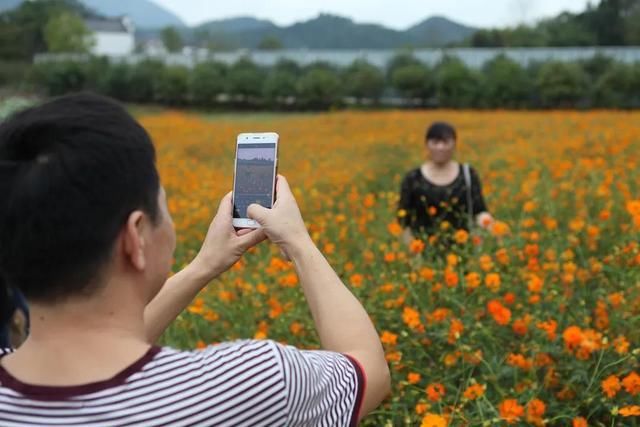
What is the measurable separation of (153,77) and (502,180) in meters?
30.4

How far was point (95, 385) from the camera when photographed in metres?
0.77

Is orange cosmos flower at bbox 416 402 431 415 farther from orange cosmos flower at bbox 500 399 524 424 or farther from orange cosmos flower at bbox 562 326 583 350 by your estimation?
orange cosmos flower at bbox 562 326 583 350

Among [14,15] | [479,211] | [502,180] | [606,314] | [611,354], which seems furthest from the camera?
[14,15]

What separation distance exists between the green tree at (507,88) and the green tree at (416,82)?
261cm

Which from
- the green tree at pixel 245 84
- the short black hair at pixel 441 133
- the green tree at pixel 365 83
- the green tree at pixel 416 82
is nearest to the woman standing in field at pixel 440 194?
the short black hair at pixel 441 133

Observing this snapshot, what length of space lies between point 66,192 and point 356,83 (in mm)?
29991

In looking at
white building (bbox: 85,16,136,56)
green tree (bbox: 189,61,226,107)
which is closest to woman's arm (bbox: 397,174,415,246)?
green tree (bbox: 189,61,226,107)

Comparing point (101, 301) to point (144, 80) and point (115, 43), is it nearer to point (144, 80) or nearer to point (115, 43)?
point (144, 80)

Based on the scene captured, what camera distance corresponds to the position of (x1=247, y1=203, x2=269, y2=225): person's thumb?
41.4 inches

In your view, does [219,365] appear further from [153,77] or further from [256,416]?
[153,77]

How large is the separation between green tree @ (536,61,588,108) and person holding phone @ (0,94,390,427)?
2598 cm

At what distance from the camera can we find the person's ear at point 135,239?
797mm

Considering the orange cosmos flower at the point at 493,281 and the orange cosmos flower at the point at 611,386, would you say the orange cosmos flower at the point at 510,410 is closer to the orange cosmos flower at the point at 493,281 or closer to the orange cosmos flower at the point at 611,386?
the orange cosmos flower at the point at 611,386

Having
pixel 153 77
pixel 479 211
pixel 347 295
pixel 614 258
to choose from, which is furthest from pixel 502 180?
pixel 153 77
